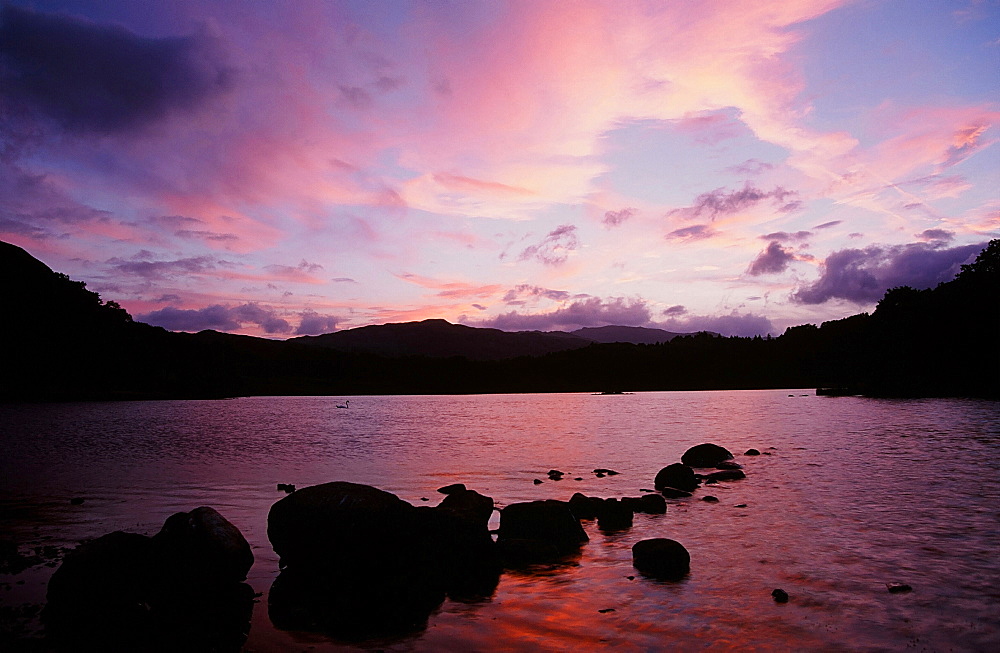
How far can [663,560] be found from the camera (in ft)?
50.1

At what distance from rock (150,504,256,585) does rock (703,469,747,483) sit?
2409 cm

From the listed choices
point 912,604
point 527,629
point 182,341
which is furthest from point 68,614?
point 182,341

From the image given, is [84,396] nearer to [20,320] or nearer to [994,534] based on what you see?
[20,320]

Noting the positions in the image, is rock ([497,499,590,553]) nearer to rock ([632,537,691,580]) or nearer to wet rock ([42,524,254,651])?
rock ([632,537,691,580])

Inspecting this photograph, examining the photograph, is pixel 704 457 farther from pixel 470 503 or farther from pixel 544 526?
pixel 544 526

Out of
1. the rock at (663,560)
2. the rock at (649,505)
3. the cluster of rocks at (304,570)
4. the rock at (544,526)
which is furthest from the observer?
the rock at (649,505)

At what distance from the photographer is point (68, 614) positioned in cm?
1174

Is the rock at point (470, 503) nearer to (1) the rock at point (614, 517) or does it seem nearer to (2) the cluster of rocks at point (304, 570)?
(2) the cluster of rocks at point (304, 570)

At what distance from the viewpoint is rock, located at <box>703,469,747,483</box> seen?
31594mm

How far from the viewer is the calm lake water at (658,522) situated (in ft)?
38.4

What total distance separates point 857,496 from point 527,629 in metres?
21.3

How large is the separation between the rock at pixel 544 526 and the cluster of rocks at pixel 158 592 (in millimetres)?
7311

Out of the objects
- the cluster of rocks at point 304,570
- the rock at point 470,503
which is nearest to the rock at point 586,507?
the rock at point 470,503

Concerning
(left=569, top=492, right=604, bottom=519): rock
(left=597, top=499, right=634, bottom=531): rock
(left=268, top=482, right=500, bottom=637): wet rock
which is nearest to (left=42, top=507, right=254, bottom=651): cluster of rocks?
(left=268, top=482, right=500, bottom=637): wet rock
